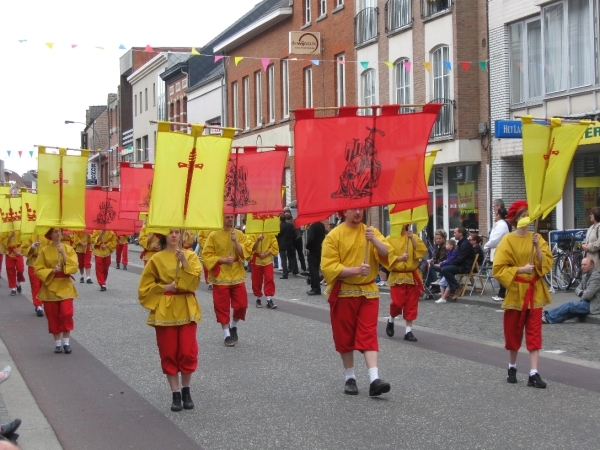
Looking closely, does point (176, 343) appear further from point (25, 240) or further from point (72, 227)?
point (25, 240)

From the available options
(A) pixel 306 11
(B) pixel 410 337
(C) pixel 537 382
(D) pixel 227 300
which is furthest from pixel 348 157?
(A) pixel 306 11

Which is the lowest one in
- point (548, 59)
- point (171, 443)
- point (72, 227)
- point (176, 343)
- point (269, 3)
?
point (171, 443)

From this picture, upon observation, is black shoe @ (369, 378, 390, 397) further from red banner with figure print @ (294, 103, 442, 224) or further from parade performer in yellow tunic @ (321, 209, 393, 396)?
red banner with figure print @ (294, 103, 442, 224)

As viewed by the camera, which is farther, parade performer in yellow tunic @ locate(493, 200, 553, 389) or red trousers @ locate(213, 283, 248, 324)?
red trousers @ locate(213, 283, 248, 324)

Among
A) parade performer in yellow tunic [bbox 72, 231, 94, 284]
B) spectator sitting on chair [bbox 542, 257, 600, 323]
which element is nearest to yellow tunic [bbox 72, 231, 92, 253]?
parade performer in yellow tunic [bbox 72, 231, 94, 284]

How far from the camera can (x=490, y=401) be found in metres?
8.58

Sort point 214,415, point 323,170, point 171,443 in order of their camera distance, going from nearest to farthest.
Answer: point 171,443 < point 214,415 < point 323,170

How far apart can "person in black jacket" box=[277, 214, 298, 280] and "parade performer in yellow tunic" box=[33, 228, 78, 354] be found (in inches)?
540

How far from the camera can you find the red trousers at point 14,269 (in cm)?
2134

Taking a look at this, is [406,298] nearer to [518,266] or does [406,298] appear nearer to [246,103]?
[518,266]

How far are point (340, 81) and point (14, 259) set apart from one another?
1509 centimetres

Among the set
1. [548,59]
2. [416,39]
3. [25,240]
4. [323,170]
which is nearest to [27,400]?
[323,170]

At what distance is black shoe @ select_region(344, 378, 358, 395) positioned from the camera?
350 inches

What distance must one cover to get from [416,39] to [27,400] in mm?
20374
